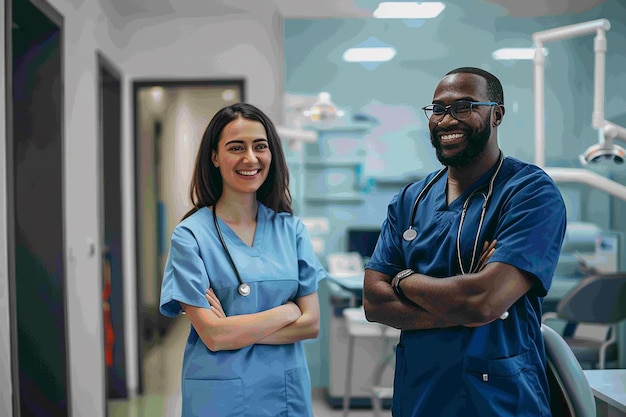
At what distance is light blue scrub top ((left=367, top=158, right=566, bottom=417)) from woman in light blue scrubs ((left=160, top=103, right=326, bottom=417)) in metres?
0.31

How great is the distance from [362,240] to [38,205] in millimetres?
1949

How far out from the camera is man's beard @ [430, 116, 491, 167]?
Answer: 4.07 ft

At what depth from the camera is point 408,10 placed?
3857mm

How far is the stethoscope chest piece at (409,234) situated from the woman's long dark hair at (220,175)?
42cm

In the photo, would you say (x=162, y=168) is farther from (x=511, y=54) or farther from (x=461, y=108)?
(x=461, y=108)

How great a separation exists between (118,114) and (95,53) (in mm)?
632

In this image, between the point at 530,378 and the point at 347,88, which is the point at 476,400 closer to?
the point at 530,378

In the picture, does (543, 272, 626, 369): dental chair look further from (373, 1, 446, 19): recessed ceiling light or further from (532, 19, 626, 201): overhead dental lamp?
(373, 1, 446, 19): recessed ceiling light

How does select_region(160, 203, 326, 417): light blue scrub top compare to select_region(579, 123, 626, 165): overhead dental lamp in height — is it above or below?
below

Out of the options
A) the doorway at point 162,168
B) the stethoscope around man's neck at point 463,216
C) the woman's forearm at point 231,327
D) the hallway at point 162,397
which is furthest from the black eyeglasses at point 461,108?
the doorway at point 162,168

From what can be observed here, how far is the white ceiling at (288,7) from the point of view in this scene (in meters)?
3.72

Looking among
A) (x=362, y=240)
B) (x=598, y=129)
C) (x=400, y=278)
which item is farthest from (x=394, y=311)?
(x=362, y=240)

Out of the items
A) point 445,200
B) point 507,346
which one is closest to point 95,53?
Result: point 445,200

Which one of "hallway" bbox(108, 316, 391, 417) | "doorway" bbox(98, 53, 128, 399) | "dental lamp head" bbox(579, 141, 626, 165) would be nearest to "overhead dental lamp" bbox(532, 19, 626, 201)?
"dental lamp head" bbox(579, 141, 626, 165)
